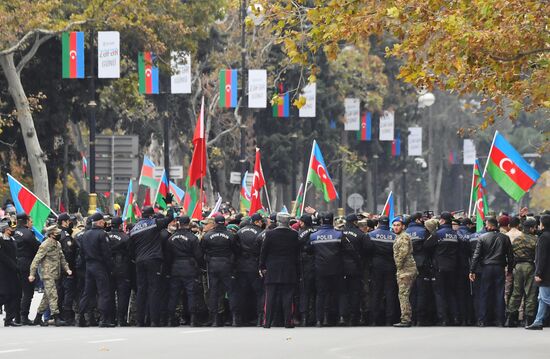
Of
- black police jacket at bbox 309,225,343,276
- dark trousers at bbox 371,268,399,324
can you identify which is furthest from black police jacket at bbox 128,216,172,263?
dark trousers at bbox 371,268,399,324

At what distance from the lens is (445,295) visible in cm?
2386

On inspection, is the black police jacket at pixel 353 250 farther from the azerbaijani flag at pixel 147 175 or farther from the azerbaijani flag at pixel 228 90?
the azerbaijani flag at pixel 228 90

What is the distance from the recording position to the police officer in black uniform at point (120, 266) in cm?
2334

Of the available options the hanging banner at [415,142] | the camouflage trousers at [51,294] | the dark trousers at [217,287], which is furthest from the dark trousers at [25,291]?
the hanging banner at [415,142]

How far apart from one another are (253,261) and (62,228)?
2.90m

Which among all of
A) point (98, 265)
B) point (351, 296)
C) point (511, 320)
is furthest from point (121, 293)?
point (511, 320)

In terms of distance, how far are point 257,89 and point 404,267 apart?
1220 inches

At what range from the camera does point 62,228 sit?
24016mm

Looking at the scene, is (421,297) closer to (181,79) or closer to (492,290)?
(492,290)

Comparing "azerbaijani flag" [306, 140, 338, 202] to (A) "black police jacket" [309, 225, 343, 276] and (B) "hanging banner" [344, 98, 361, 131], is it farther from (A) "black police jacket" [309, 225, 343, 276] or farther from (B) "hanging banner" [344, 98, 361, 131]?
(B) "hanging banner" [344, 98, 361, 131]

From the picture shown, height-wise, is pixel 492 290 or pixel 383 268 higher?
pixel 383 268

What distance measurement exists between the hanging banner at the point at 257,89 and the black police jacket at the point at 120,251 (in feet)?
98.6

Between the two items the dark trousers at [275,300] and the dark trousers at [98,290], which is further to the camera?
the dark trousers at [98,290]

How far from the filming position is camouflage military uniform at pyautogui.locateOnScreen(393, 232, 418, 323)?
23062 millimetres
